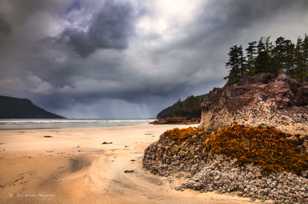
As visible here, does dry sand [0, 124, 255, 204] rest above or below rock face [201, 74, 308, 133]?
below

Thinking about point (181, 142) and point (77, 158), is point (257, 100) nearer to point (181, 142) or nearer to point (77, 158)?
point (181, 142)

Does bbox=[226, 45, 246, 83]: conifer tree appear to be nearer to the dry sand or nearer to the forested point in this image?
the forested point

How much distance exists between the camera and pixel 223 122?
10938 mm

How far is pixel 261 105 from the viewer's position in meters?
10.4

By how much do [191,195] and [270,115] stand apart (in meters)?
5.22

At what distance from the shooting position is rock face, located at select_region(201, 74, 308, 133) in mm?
9562

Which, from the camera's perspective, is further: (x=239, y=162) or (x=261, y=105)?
(x=261, y=105)

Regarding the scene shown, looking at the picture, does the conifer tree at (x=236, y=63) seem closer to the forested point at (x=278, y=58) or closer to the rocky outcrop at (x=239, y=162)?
the forested point at (x=278, y=58)

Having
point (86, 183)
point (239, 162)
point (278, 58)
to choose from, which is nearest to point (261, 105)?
point (239, 162)

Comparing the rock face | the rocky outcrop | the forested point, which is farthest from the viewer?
the forested point

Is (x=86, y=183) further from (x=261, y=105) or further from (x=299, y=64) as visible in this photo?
(x=299, y=64)

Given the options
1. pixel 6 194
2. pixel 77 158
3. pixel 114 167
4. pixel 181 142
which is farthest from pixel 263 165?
pixel 77 158

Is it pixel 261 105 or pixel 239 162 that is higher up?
pixel 261 105

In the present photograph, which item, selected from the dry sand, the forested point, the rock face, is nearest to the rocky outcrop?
the dry sand
